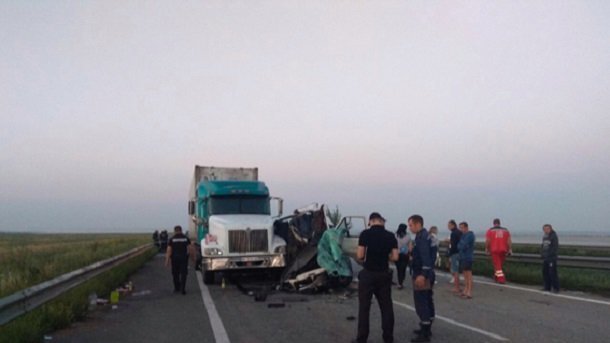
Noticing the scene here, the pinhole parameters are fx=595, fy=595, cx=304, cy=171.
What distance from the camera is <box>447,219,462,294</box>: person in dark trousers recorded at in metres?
14.2

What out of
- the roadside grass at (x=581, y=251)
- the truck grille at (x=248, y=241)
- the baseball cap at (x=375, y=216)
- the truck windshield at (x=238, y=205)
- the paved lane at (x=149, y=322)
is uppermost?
the truck windshield at (x=238, y=205)

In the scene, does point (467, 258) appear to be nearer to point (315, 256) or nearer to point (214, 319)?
point (315, 256)

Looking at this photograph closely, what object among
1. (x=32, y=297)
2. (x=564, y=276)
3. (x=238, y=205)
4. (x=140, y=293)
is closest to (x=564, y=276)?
(x=564, y=276)

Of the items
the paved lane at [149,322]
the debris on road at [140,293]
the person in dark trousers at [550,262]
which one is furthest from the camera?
the debris on road at [140,293]

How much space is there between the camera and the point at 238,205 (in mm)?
18516

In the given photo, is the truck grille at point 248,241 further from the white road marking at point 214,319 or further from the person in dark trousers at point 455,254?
the person in dark trousers at point 455,254

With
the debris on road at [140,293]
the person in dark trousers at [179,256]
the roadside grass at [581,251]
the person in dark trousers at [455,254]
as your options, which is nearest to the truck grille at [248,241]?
the person in dark trousers at [179,256]

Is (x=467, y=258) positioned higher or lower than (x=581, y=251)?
higher

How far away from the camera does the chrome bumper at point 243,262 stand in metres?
16.0

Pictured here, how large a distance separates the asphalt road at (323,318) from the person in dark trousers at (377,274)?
504 millimetres

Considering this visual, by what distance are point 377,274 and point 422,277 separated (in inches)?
32.7

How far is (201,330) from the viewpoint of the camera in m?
9.28

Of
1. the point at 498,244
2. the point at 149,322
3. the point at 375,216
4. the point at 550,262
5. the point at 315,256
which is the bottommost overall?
the point at 149,322

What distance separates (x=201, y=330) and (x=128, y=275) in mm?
10681
